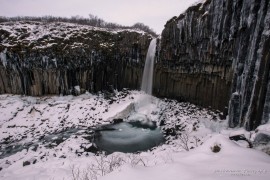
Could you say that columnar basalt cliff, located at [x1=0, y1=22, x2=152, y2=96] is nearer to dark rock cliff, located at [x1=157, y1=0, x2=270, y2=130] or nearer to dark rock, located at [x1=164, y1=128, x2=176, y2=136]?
dark rock cliff, located at [x1=157, y1=0, x2=270, y2=130]

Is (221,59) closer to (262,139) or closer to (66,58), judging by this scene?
(262,139)

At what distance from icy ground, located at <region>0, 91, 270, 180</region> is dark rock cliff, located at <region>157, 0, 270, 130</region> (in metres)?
1.30

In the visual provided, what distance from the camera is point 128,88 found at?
2683cm

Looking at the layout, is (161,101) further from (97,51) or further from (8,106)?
(8,106)

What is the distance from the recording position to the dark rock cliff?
10.8 metres

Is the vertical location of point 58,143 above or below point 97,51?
below

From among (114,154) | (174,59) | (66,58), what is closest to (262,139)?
(114,154)

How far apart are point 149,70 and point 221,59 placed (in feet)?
36.4

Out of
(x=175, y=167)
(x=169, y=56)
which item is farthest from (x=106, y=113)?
(x=175, y=167)

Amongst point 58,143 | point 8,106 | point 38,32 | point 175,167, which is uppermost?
point 38,32

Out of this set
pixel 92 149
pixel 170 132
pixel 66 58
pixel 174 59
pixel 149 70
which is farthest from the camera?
pixel 149 70

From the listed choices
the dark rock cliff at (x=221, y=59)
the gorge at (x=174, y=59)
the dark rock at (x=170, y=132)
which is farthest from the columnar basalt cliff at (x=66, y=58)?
the dark rock at (x=170, y=132)

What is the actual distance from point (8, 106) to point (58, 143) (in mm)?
8787

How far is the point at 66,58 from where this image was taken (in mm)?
23859
